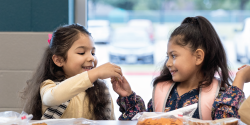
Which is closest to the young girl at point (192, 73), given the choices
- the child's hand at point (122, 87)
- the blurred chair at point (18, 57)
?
the child's hand at point (122, 87)

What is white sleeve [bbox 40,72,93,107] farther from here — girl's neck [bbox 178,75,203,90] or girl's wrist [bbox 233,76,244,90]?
girl's wrist [bbox 233,76,244,90]

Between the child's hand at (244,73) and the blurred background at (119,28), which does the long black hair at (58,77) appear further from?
the child's hand at (244,73)

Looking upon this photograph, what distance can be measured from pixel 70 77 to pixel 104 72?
21cm

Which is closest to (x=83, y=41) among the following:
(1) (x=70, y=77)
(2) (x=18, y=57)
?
(1) (x=70, y=77)

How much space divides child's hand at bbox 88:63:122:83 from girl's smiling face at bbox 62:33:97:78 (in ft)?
0.55

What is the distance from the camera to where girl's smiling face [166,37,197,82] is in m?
1.25

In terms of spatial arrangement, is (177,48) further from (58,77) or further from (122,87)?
(58,77)

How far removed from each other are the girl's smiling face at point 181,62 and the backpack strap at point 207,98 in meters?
0.12

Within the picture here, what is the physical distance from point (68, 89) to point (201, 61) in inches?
26.0

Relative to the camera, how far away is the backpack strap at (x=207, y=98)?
3.84 feet

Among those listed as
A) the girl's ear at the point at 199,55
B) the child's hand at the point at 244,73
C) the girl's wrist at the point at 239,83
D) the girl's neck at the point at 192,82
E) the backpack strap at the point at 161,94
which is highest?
the girl's ear at the point at 199,55

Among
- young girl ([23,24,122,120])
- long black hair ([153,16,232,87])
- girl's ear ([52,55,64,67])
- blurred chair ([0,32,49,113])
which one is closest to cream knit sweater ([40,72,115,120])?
young girl ([23,24,122,120])

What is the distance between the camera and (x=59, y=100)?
1.14 meters

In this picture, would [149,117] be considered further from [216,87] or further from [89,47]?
[89,47]
